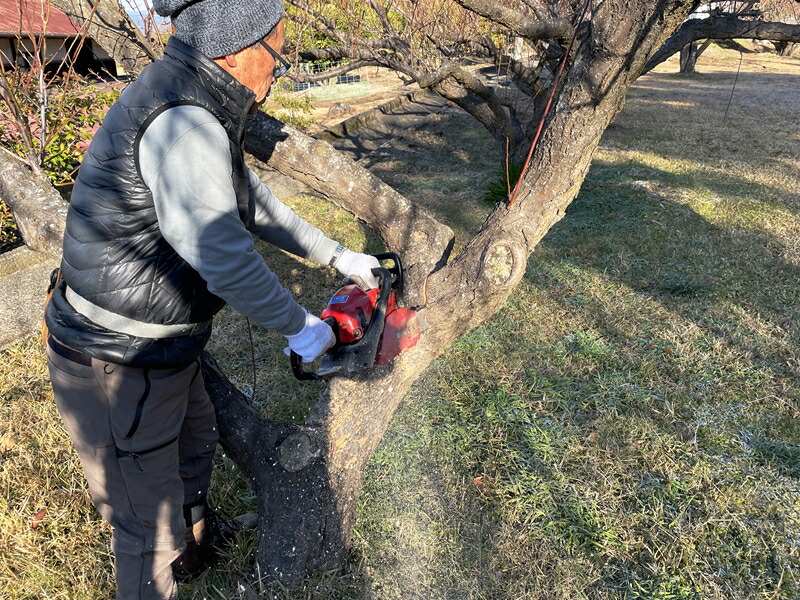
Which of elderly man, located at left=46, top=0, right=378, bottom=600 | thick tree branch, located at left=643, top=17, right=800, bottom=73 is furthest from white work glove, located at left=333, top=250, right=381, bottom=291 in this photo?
thick tree branch, located at left=643, top=17, right=800, bottom=73

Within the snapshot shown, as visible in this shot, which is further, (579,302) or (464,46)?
(464,46)

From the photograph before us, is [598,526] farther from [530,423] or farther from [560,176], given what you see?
[560,176]

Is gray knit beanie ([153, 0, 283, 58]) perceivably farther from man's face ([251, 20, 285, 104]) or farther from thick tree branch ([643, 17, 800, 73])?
thick tree branch ([643, 17, 800, 73])

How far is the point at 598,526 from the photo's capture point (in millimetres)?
2133

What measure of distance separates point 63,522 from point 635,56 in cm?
315

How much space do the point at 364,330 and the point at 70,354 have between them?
983mm

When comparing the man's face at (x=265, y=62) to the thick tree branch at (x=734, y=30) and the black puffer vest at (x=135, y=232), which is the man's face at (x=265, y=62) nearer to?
the black puffer vest at (x=135, y=232)

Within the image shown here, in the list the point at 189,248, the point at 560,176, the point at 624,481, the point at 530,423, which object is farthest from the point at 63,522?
the point at 560,176

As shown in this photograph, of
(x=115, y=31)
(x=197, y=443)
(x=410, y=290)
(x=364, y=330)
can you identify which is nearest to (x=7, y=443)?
(x=197, y=443)

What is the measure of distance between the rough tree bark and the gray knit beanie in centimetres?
128

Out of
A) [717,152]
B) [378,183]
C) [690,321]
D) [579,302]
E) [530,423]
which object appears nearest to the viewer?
[530,423]

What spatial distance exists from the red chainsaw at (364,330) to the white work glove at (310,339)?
222 mm

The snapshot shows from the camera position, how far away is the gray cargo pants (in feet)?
5.07

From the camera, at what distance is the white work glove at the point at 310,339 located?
1649 mm
